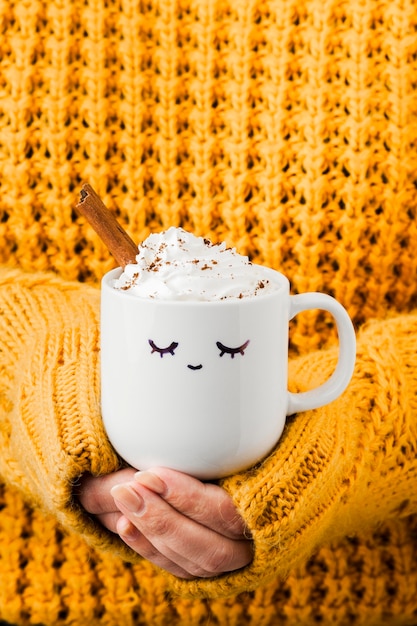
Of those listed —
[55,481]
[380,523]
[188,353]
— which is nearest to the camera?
[188,353]

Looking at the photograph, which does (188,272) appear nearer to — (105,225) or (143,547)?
(105,225)

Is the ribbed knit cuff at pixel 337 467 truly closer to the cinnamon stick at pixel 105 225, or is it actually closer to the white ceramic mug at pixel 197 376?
the white ceramic mug at pixel 197 376

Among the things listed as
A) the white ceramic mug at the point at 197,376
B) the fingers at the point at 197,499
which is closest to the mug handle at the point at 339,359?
the white ceramic mug at the point at 197,376

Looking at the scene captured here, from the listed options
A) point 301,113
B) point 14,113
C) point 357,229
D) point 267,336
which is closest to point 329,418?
point 267,336

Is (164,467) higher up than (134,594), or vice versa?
(164,467)

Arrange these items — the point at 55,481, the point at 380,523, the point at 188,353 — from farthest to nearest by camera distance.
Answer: the point at 380,523 → the point at 55,481 → the point at 188,353

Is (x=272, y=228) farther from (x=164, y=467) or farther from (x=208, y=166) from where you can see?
(x=164, y=467)

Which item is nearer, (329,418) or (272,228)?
(329,418)
